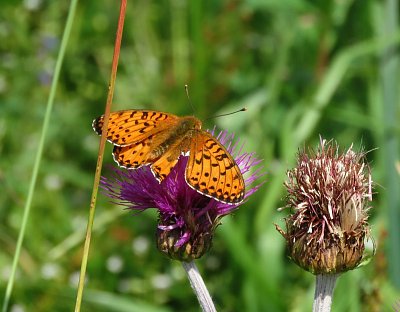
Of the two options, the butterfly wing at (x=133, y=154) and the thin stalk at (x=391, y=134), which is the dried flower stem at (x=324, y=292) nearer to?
the butterfly wing at (x=133, y=154)

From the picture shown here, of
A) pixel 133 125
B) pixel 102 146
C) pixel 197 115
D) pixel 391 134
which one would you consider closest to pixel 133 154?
pixel 133 125

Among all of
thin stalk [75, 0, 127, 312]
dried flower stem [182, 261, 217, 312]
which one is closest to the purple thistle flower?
dried flower stem [182, 261, 217, 312]

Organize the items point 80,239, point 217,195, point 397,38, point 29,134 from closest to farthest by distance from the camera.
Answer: point 217,195 → point 397,38 → point 80,239 → point 29,134

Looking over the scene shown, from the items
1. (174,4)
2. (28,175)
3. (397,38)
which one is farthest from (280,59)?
(28,175)

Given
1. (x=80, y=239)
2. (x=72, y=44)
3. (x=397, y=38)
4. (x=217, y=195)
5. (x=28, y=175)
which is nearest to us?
(x=217, y=195)

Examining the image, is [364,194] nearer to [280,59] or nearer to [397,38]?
[397,38]

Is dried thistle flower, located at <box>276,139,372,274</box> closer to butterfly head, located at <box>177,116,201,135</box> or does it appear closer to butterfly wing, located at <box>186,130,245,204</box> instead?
butterfly wing, located at <box>186,130,245,204</box>
